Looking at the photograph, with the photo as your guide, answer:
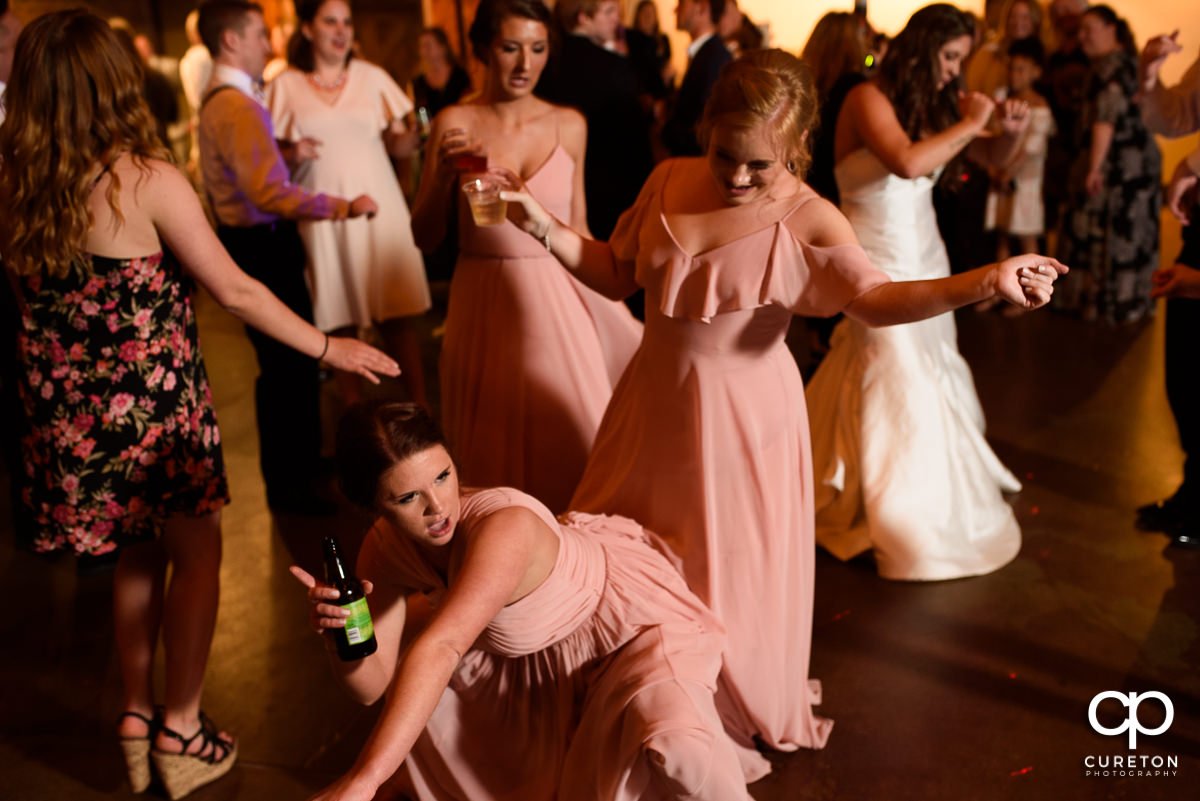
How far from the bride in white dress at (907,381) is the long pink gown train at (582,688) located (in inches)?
43.6

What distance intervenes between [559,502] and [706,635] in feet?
2.94

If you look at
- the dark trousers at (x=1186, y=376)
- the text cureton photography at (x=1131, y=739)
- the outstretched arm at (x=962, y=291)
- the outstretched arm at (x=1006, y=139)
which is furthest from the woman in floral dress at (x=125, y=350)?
the dark trousers at (x=1186, y=376)

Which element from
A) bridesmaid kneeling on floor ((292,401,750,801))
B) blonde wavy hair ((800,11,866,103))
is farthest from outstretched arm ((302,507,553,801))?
blonde wavy hair ((800,11,866,103))

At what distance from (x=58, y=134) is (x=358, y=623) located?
43.3 inches

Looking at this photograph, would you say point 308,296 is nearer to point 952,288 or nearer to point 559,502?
point 559,502

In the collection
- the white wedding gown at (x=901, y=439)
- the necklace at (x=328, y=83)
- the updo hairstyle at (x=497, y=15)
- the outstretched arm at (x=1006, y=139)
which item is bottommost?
the white wedding gown at (x=901, y=439)

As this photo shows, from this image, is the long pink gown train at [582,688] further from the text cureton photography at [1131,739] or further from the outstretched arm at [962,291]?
the text cureton photography at [1131,739]

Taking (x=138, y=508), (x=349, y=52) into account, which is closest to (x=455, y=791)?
(x=138, y=508)

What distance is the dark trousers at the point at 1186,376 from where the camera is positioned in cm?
305

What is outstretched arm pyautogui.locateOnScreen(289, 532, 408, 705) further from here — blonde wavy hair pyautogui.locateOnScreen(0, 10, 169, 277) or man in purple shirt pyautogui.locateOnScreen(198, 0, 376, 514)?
man in purple shirt pyautogui.locateOnScreen(198, 0, 376, 514)

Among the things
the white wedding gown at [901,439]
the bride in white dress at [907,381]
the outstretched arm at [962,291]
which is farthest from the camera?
the white wedding gown at [901,439]

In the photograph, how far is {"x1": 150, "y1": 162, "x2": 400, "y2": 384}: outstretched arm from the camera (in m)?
2.05

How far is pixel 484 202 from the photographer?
7.25 feet

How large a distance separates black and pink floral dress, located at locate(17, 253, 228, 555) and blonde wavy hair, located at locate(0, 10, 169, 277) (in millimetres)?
81
